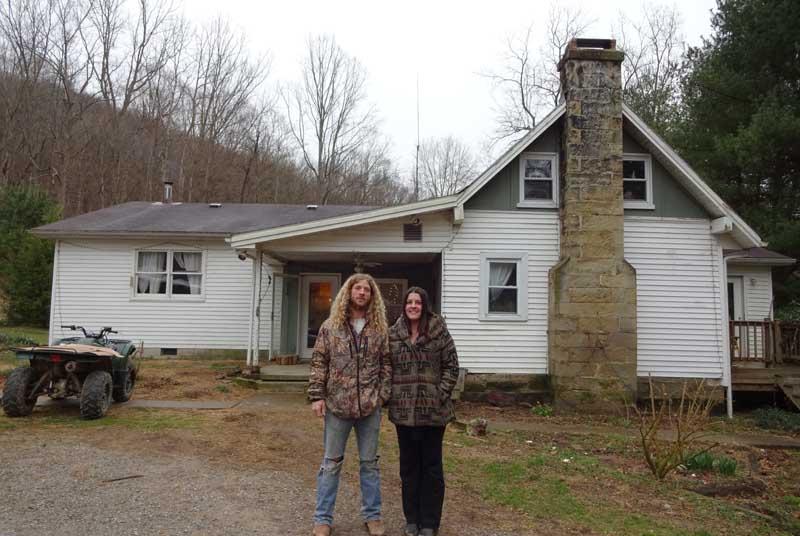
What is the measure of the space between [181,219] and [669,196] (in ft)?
39.9

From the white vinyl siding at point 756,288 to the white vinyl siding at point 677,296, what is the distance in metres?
6.45

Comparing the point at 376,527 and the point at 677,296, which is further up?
the point at 677,296

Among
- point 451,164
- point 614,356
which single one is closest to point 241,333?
point 614,356

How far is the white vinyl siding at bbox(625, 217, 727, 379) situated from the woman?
755cm

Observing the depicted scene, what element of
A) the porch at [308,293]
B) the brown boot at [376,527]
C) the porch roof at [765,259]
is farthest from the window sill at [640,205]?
the brown boot at [376,527]

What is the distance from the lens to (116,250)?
13750 millimetres

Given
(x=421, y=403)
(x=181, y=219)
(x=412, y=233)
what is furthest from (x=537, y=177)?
(x=181, y=219)

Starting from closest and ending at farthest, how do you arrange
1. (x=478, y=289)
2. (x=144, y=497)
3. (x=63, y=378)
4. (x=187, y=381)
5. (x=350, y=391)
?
(x=350, y=391) → (x=144, y=497) → (x=63, y=378) → (x=478, y=289) → (x=187, y=381)

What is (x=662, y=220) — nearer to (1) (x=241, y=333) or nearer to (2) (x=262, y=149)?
(1) (x=241, y=333)

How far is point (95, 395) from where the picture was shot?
709cm

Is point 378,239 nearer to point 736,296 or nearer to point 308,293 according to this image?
point 308,293

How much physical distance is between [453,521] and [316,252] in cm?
701

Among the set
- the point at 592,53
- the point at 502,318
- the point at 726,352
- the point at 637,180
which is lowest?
the point at 726,352

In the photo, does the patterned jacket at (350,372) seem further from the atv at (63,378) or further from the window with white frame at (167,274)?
the window with white frame at (167,274)
